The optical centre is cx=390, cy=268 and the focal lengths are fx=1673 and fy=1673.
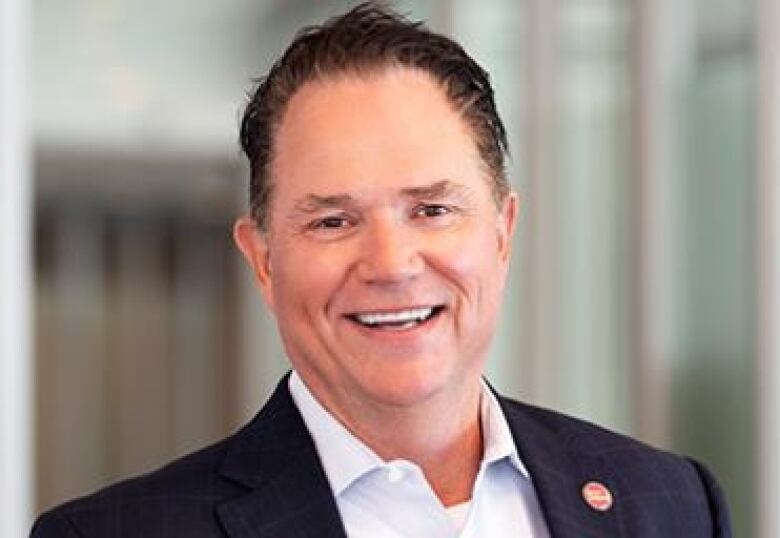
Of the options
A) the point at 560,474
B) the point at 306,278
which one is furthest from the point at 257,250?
the point at 560,474

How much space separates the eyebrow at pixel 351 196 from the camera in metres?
1.51

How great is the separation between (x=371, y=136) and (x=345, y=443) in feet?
1.02

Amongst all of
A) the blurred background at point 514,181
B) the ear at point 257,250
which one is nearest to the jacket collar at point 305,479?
the ear at point 257,250

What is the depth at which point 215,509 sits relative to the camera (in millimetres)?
1588

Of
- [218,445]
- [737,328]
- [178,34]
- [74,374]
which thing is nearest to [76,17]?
[178,34]

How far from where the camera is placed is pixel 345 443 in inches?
64.1

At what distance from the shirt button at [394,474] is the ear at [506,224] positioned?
229mm

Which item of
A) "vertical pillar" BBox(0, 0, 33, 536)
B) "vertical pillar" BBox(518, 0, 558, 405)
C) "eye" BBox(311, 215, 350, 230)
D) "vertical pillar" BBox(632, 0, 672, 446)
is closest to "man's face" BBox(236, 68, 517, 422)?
"eye" BBox(311, 215, 350, 230)

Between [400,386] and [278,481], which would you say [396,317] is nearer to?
[400,386]

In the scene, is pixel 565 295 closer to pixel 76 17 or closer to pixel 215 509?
pixel 76 17

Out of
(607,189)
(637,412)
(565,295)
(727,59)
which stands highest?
(727,59)

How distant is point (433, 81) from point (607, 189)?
3.28 meters

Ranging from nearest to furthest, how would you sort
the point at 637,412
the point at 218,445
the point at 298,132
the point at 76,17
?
the point at 298,132
the point at 218,445
the point at 76,17
the point at 637,412

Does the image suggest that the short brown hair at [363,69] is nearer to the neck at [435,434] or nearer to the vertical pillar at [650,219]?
the neck at [435,434]
